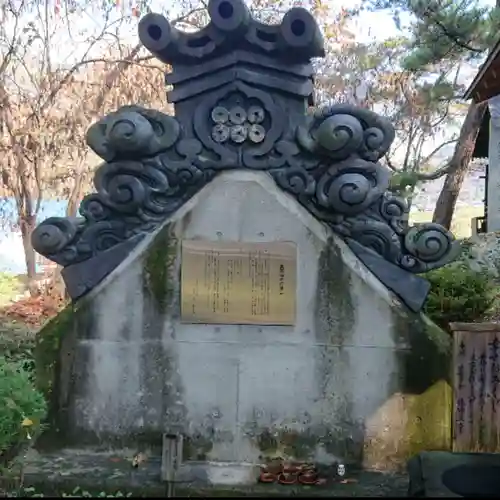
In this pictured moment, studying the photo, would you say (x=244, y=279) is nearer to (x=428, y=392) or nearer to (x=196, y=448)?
(x=196, y=448)

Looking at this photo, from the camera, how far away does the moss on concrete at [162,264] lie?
5137 millimetres

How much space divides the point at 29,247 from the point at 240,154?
27.5 ft

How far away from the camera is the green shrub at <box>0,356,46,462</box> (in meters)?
4.43

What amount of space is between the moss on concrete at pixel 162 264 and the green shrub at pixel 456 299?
3.42 metres

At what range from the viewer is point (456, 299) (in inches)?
299

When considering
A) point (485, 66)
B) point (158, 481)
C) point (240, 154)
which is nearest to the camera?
point (158, 481)

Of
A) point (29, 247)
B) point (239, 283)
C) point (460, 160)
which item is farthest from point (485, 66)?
point (29, 247)

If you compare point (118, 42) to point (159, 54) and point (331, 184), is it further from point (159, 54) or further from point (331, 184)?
point (331, 184)

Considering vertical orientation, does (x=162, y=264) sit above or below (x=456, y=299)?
above

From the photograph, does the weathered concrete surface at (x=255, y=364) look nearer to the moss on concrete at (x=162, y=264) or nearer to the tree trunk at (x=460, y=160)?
the moss on concrete at (x=162, y=264)

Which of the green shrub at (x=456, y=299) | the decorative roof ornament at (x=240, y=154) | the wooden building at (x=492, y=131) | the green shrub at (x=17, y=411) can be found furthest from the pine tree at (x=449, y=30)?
the green shrub at (x=17, y=411)

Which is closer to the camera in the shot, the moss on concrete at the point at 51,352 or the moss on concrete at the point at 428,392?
the moss on concrete at the point at 428,392

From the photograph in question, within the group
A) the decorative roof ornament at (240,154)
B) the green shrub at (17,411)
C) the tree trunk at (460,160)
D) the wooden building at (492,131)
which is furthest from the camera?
the tree trunk at (460,160)

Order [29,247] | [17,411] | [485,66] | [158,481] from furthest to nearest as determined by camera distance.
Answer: [29,247] < [485,66] < [158,481] < [17,411]
